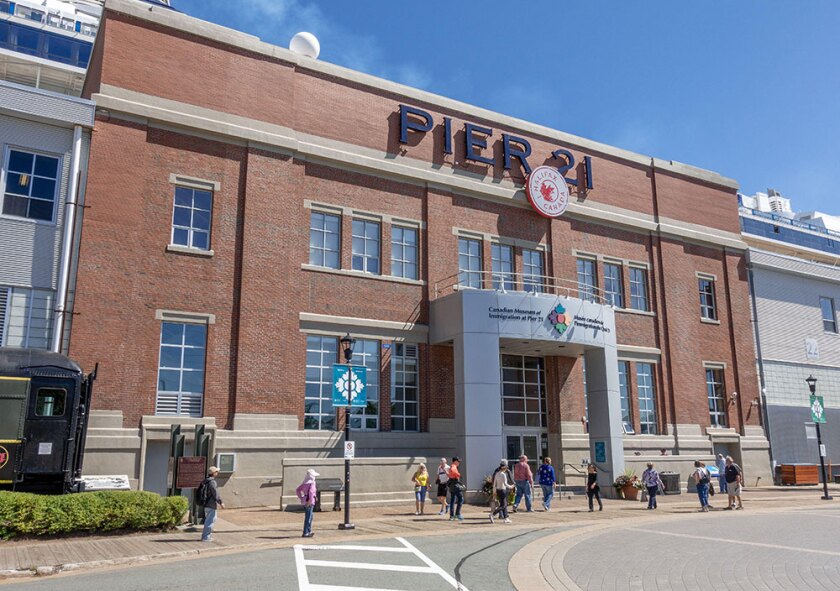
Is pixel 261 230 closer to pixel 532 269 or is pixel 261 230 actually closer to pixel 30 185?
pixel 30 185

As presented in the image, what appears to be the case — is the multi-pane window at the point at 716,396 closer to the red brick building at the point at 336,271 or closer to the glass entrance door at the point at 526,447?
the red brick building at the point at 336,271

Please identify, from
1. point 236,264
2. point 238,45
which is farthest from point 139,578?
point 238,45

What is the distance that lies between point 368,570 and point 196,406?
1260 centimetres

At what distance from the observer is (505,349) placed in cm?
2894

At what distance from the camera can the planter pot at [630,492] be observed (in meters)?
26.8

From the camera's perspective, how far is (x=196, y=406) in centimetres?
2306

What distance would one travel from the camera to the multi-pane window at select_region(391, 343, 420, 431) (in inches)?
1051

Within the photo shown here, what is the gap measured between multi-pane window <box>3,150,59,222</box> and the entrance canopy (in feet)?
44.5

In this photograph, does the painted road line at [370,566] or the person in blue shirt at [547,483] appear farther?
the person in blue shirt at [547,483]

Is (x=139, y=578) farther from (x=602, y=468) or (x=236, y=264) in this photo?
(x=602, y=468)

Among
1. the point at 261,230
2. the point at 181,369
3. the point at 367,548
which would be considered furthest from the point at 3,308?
the point at 367,548

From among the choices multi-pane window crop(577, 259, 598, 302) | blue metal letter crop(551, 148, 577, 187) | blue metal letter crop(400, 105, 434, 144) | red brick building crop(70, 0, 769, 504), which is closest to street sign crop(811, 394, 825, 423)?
red brick building crop(70, 0, 769, 504)

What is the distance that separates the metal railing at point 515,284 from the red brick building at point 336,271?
0.12 metres

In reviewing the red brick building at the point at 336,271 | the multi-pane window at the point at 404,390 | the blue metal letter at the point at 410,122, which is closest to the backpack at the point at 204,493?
the red brick building at the point at 336,271
